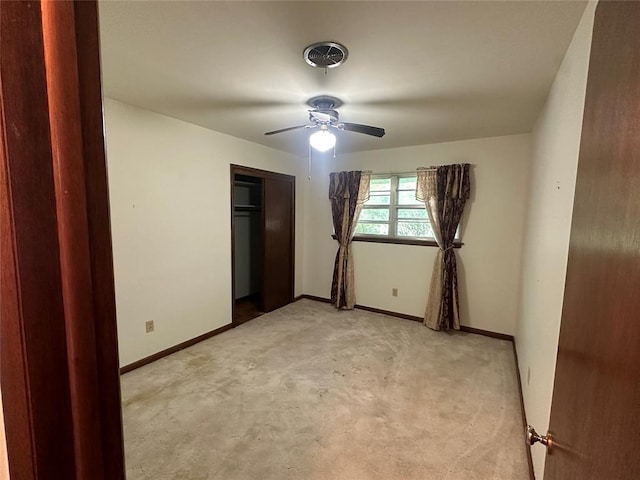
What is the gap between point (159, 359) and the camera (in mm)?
2967

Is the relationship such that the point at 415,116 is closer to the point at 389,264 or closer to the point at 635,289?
the point at 389,264

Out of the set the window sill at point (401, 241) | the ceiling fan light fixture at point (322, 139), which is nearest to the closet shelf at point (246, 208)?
the window sill at point (401, 241)

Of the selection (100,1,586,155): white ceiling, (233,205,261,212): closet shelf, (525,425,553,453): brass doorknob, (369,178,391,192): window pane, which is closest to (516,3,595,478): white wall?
(100,1,586,155): white ceiling

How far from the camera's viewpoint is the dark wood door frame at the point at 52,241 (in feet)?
1.18

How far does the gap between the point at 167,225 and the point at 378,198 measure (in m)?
2.74

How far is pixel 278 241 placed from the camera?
176 inches

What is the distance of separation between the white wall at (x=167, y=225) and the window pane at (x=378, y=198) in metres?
1.77

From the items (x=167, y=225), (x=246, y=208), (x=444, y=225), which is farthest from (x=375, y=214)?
(x=167, y=225)

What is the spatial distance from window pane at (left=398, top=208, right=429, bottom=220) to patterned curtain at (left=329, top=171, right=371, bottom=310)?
1.86ft

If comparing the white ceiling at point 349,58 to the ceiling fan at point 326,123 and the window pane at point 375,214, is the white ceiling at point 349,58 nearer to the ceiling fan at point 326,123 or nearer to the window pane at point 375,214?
the ceiling fan at point 326,123

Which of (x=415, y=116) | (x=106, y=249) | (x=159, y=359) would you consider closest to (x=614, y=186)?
(x=106, y=249)

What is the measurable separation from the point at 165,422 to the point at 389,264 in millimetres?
3121

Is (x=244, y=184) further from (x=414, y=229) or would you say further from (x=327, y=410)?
(x=327, y=410)

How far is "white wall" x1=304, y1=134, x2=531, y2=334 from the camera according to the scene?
11.3ft
